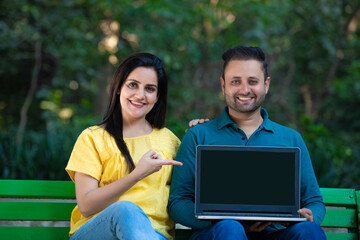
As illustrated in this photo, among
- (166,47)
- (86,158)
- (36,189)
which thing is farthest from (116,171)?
(166,47)

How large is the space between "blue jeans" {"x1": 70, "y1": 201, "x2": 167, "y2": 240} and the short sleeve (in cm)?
31

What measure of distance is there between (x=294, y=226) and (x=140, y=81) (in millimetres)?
1257

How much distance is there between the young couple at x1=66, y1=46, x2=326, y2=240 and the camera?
2.72 meters

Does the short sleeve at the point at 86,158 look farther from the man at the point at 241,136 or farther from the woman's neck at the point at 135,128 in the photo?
the man at the point at 241,136

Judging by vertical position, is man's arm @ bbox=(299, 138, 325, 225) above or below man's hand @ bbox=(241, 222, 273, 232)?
above

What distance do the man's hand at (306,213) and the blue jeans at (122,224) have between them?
79 cm

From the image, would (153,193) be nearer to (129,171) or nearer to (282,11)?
(129,171)

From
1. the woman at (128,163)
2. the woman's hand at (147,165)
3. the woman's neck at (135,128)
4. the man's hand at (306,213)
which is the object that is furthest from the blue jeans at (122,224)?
the man's hand at (306,213)

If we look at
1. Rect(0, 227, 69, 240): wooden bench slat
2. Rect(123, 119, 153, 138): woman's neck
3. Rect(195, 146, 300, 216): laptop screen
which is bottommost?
Rect(0, 227, 69, 240): wooden bench slat

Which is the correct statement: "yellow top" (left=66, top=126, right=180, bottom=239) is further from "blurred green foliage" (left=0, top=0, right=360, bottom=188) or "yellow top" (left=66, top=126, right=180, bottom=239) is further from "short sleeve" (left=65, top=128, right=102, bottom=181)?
"blurred green foliage" (left=0, top=0, right=360, bottom=188)

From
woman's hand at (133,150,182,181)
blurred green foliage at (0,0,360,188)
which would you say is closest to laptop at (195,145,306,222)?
woman's hand at (133,150,182,181)

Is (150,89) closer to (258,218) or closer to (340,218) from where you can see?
(258,218)

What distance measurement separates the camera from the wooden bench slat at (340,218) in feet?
11.0

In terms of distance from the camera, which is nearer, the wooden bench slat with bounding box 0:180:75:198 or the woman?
the woman
